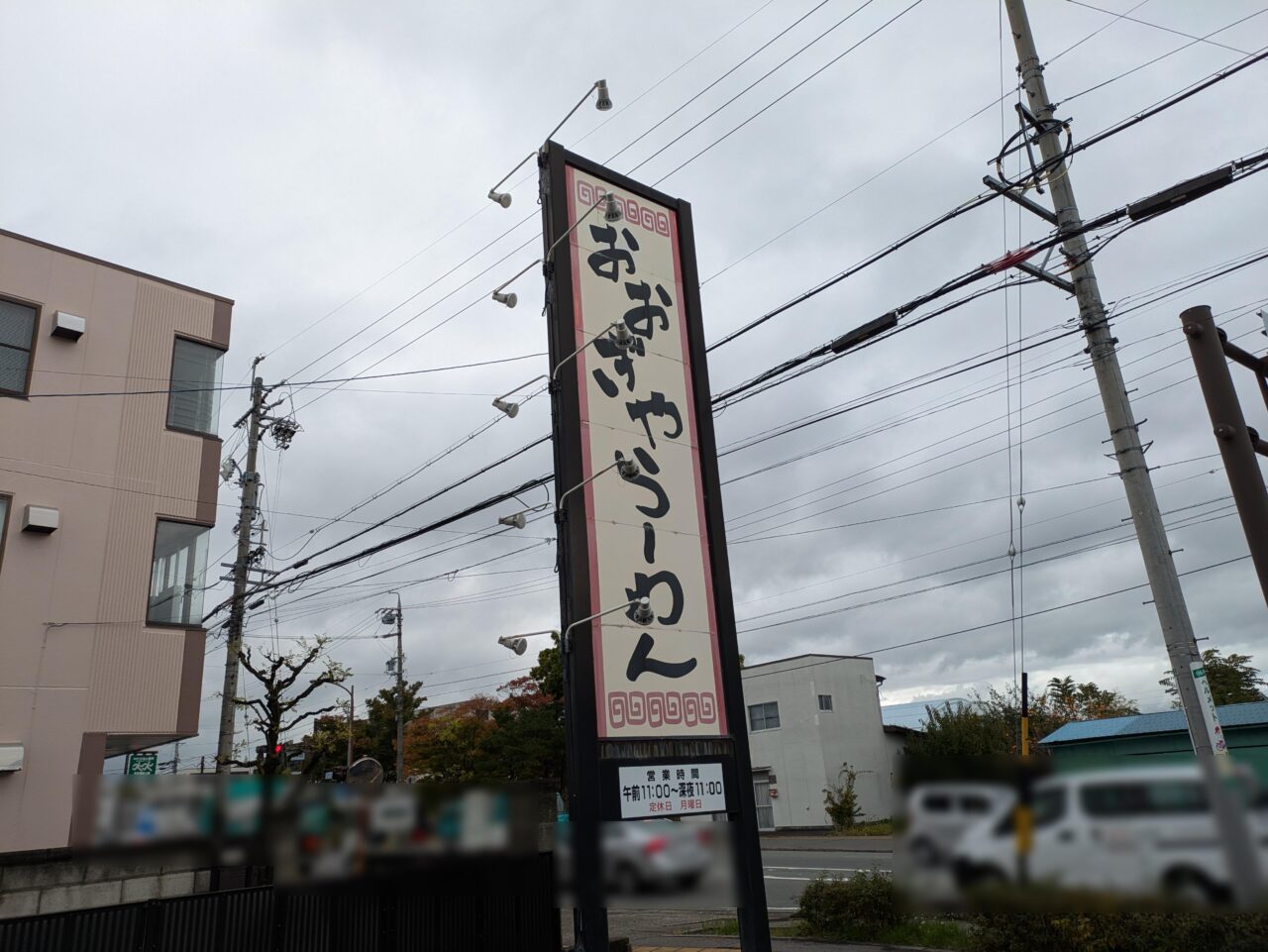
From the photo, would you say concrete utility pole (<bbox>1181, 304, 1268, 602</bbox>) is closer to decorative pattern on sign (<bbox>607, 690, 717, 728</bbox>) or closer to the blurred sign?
decorative pattern on sign (<bbox>607, 690, 717, 728</bbox>)

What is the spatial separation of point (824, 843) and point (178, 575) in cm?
2563

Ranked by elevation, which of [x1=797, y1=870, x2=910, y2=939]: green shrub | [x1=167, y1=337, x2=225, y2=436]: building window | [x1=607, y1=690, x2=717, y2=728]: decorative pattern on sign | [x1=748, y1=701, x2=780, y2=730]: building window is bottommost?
[x1=797, y1=870, x2=910, y2=939]: green shrub

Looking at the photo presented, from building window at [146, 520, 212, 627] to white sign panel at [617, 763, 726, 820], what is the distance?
12.6 meters

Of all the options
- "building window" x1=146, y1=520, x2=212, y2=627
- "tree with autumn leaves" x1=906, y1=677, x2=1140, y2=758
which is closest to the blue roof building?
"tree with autumn leaves" x1=906, y1=677, x2=1140, y2=758

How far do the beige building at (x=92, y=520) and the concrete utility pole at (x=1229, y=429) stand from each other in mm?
16622

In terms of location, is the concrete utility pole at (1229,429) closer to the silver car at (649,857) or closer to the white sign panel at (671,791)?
the silver car at (649,857)

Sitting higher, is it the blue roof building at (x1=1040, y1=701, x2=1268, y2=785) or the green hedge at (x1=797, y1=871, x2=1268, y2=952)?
the blue roof building at (x1=1040, y1=701, x2=1268, y2=785)

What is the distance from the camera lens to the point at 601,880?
7.72m

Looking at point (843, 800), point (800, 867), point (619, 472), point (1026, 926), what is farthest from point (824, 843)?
point (619, 472)

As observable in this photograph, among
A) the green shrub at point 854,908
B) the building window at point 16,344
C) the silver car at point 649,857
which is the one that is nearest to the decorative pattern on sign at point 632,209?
the silver car at point 649,857

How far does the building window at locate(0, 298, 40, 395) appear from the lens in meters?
16.3

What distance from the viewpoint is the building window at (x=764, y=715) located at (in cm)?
4212

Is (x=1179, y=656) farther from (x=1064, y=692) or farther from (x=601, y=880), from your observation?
(x=1064, y=692)

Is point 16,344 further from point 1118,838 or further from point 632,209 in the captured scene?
point 1118,838
